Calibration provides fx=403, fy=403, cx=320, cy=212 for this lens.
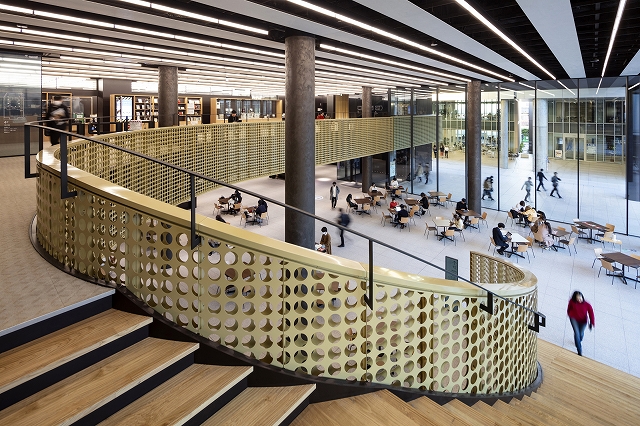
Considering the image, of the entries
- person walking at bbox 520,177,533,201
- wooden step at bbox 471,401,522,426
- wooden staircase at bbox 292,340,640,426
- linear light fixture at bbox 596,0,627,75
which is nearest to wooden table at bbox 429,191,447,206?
person walking at bbox 520,177,533,201

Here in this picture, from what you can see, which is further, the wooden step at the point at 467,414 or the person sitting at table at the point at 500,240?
the person sitting at table at the point at 500,240

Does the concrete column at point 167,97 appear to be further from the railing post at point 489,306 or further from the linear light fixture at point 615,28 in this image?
the railing post at point 489,306

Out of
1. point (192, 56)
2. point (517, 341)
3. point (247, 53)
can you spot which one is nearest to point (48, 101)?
point (192, 56)

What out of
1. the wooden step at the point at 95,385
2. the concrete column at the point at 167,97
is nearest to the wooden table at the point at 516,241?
the concrete column at the point at 167,97

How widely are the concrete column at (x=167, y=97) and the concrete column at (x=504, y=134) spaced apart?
14.0 metres

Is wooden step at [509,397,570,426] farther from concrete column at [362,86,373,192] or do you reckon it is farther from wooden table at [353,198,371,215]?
concrete column at [362,86,373,192]

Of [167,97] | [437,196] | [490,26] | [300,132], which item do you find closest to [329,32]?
[300,132]

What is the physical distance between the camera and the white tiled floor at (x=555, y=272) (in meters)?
7.46

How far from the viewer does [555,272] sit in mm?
10891

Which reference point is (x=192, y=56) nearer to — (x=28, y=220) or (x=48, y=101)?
(x=28, y=220)

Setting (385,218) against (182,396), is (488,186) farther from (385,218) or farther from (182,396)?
(182,396)

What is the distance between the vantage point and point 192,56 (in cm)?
1029

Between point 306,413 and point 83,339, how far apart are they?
4.62 feet

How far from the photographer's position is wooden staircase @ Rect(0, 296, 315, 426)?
1.98 m
